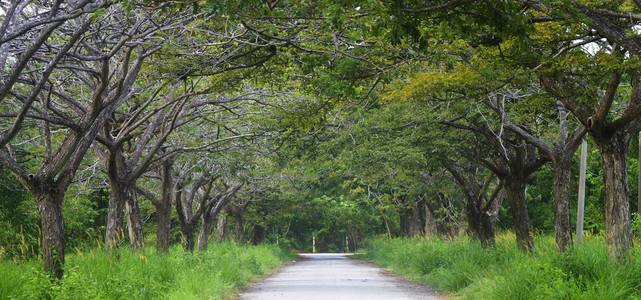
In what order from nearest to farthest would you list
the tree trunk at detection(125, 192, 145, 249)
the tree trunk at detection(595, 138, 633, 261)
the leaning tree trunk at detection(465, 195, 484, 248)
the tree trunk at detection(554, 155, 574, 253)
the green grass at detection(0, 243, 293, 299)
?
the green grass at detection(0, 243, 293, 299)
the tree trunk at detection(595, 138, 633, 261)
the tree trunk at detection(554, 155, 574, 253)
the tree trunk at detection(125, 192, 145, 249)
the leaning tree trunk at detection(465, 195, 484, 248)

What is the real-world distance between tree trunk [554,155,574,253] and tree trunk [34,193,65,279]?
Answer: 9874 mm

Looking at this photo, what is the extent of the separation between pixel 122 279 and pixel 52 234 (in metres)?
1.89

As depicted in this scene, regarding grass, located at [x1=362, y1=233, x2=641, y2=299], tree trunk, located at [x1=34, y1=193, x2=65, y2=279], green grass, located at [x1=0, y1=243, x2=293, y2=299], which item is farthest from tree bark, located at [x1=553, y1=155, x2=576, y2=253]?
tree trunk, located at [x1=34, y1=193, x2=65, y2=279]

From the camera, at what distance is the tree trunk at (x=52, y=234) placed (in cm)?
1080

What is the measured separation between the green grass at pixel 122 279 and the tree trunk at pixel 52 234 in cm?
21

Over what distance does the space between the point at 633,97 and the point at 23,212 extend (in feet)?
59.9

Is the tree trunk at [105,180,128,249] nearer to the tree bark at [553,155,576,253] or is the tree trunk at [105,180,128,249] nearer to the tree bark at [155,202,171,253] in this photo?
the tree bark at [155,202,171,253]

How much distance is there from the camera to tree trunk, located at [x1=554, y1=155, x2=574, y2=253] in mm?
13617

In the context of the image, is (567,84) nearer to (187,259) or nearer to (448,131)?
(448,131)

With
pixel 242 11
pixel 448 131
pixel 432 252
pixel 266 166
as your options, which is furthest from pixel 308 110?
pixel 266 166

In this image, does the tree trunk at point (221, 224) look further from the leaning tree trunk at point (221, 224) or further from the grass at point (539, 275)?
the grass at point (539, 275)

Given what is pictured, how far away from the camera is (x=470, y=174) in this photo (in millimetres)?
22656

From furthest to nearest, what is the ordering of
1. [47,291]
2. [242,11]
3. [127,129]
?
[127,129]
[47,291]
[242,11]

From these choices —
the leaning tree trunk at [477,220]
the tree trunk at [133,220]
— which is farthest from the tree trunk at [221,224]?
the leaning tree trunk at [477,220]
